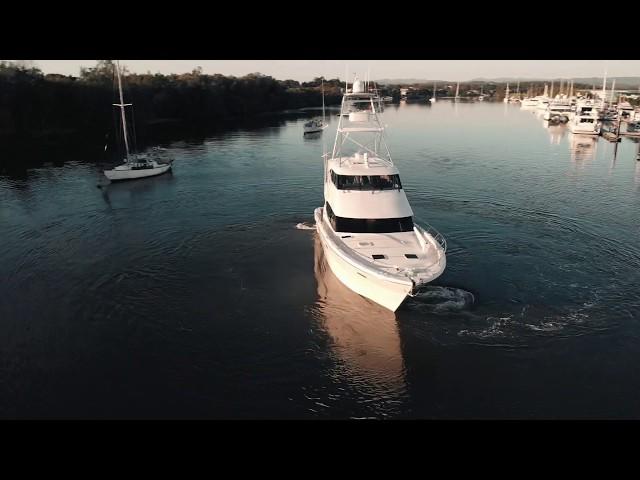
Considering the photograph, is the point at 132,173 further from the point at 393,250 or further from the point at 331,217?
the point at 393,250

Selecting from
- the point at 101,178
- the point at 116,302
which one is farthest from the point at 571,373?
the point at 101,178

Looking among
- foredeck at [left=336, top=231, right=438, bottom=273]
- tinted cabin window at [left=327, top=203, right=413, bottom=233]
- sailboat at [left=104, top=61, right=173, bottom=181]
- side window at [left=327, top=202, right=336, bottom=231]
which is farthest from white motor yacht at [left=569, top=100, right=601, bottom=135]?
foredeck at [left=336, top=231, right=438, bottom=273]

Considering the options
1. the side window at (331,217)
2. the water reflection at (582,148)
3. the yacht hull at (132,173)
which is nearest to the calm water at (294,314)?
the side window at (331,217)

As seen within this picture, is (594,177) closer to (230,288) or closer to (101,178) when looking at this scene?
(230,288)

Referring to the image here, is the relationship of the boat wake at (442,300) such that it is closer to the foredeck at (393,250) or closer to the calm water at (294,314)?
the calm water at (294,314)

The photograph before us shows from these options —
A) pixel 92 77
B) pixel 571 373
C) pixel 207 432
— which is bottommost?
pixel 571 373

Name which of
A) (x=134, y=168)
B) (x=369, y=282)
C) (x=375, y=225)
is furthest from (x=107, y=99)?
(x=369, y=282)
